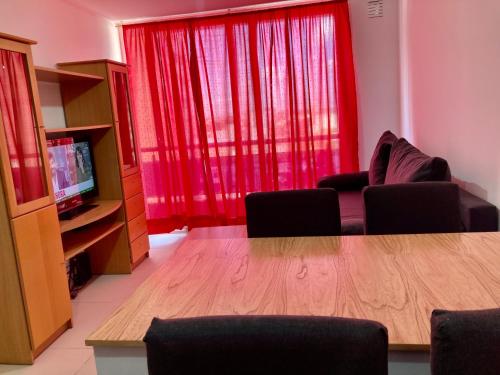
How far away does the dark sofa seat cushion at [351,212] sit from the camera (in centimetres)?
295

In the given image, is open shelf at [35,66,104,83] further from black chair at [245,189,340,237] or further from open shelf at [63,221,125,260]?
black chair at [245,189,340,237]

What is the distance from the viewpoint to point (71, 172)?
3467 mm

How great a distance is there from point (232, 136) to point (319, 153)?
1.00 metres

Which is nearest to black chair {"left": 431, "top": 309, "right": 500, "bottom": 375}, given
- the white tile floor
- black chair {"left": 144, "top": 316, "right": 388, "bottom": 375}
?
black chair {"left": 144, "top": 316, "right": 388, "bottom": 375}

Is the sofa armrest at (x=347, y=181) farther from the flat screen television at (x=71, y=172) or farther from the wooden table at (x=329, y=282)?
the wooden table at (x=329, y=282)

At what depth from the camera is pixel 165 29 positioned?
477cm

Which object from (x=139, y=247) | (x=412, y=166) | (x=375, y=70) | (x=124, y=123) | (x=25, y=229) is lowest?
(x=139, y=247)

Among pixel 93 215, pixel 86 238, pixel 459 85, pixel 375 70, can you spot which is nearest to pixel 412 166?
pixel 459 85

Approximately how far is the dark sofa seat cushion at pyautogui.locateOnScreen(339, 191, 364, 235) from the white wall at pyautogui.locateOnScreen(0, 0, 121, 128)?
8.31ft

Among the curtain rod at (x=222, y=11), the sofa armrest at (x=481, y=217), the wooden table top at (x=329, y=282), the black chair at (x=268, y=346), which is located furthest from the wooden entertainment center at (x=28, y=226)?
the sofa armrest at (x=481, y=217)

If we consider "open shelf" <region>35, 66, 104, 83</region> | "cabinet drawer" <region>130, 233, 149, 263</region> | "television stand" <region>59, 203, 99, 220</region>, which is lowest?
"cabinet drawer" <region>130, 233, 149, 263</region>

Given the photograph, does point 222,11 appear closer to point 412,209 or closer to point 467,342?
point 412,209

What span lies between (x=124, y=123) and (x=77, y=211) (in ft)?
3.34

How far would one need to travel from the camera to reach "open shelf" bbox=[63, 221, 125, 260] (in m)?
3.17
